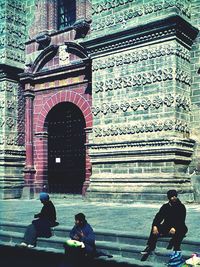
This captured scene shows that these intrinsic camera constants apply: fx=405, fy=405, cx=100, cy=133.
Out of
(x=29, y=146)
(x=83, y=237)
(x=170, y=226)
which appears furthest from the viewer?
(x=29, y=146)

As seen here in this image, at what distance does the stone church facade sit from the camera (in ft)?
38.2

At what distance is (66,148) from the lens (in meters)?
15.2

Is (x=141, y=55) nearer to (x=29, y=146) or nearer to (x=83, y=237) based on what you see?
(x=29, y=146)

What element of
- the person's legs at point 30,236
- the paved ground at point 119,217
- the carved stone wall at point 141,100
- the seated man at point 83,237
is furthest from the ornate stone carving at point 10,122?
the seated man at point 83,237

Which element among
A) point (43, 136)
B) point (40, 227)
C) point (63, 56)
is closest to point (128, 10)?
point (63, 56)

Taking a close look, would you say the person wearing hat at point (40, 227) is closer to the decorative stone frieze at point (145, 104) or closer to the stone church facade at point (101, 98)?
the stone church facade at point (101, 98)

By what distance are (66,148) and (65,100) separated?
1.80 m

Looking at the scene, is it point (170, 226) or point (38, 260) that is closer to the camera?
point (170, 226)

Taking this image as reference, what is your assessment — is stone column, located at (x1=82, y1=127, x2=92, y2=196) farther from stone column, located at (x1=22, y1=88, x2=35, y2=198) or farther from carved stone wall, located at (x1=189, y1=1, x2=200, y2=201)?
carved stone wall, located at (x1=189, y1=1, x2=200, y2=201)

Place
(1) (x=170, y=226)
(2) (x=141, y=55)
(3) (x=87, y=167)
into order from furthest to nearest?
(3) (x=87, y=167), (2) (x=141, y=55), (1) (x=170, y=226)

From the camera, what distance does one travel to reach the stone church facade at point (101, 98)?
38.2ft

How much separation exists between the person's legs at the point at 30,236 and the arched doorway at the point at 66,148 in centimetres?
716

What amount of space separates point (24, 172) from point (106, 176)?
440cm

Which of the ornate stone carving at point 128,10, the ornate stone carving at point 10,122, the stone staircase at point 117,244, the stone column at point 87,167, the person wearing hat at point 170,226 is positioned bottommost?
the stone staircase at point 117,244
